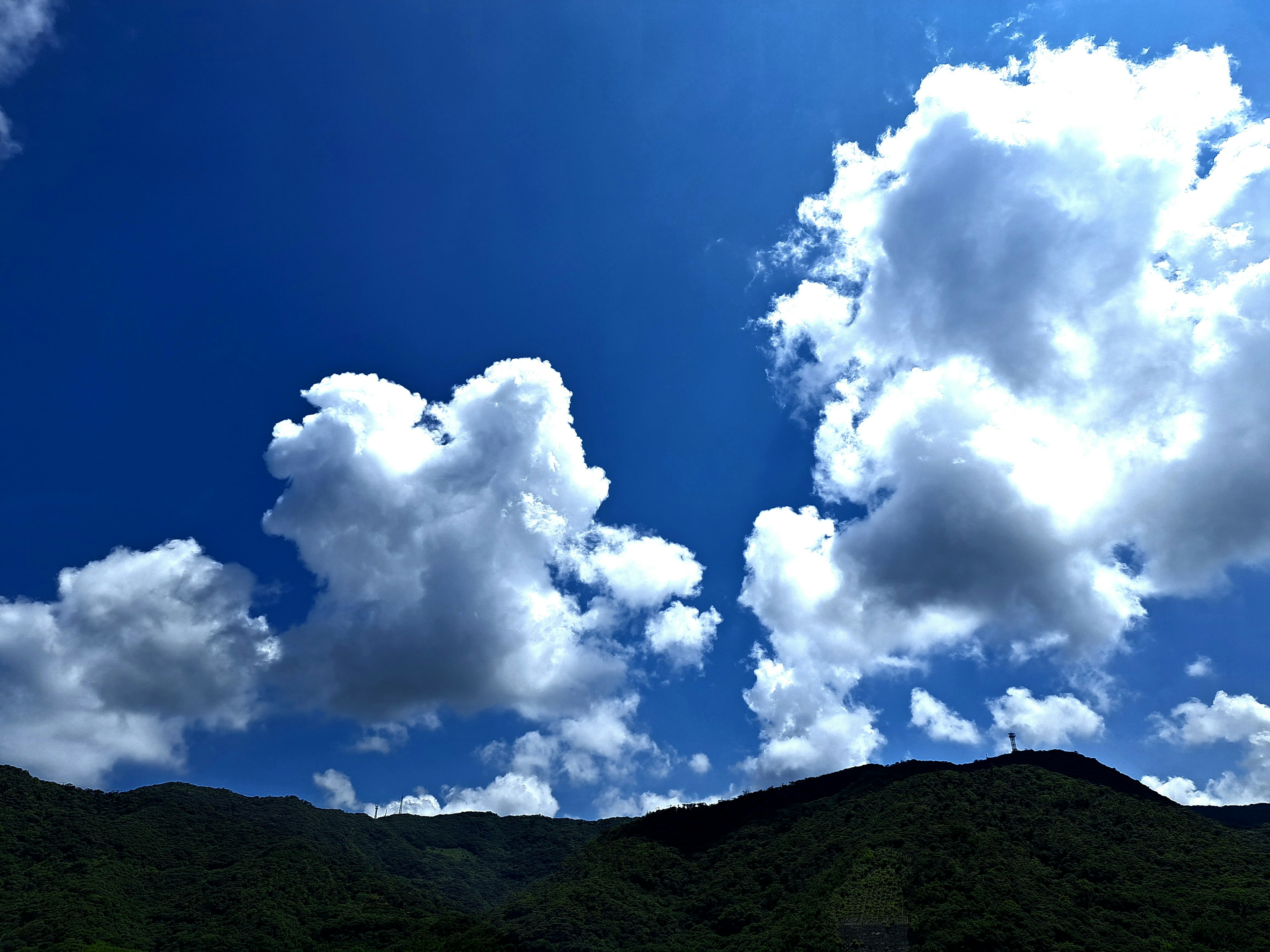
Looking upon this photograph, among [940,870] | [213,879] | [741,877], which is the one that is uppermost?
[940,870]

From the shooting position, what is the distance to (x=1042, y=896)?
96.5m

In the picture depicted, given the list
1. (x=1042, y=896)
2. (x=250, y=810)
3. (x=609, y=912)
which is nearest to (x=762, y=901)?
(x=609, y=912)

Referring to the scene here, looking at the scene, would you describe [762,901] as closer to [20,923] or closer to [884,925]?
[884,925]

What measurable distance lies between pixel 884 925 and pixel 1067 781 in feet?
194

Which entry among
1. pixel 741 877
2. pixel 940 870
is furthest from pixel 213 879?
pixel 940 870

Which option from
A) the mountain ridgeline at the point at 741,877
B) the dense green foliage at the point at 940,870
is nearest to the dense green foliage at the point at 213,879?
the mountain ridgeline at the point at 741,877

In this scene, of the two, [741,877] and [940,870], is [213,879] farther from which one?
[940,870]

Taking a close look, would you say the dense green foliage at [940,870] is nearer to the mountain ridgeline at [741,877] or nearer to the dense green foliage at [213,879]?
the mountain ridgeline at [741,877]

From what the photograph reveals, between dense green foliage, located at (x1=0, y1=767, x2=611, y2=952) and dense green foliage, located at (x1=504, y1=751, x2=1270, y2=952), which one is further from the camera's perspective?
dense green foliage, located at (x1=0, y1=767, x2=611, y2=952)

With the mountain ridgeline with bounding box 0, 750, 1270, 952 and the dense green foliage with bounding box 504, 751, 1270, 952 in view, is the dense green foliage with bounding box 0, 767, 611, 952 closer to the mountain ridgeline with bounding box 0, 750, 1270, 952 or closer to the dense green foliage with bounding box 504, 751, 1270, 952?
the mountain ridgeline with bounding box 0, 750, 1270, 952

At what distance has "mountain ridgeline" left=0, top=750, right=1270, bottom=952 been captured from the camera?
309 feet

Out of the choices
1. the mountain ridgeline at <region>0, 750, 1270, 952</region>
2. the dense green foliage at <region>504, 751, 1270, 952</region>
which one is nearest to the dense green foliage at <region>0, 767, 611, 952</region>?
the mountain ridgeline at <region>0, 750, 1270, 952</region>

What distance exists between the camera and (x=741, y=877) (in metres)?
133

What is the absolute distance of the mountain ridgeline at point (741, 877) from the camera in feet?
309
